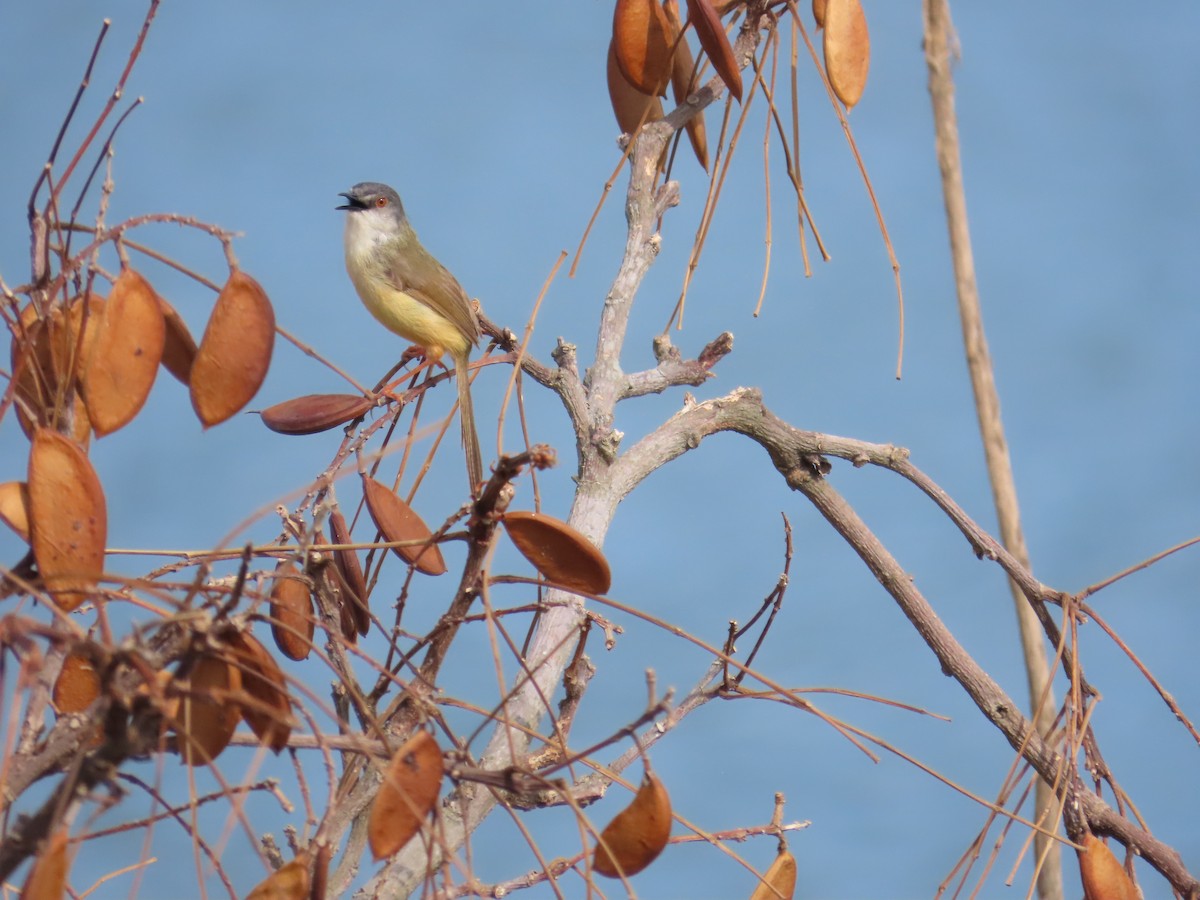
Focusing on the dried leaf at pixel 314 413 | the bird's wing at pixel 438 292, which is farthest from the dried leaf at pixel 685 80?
the bird's wing at pixel 438 292

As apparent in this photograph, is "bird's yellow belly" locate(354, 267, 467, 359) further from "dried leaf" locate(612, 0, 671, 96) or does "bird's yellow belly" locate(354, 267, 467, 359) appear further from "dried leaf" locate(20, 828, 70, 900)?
"dried leaf" locate(20, 828, 70, 900)

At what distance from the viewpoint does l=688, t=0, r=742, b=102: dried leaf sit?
912 mm

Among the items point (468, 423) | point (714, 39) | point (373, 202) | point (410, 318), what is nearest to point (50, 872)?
point (714, 39)

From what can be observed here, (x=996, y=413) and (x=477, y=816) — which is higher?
(x=996, y=413)

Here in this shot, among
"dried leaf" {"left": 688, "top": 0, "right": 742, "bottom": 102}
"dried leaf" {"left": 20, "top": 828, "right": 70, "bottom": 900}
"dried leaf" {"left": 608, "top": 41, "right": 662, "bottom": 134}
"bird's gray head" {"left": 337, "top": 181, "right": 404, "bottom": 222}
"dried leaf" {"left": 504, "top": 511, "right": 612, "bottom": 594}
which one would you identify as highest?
"bird's gray head" {"left": 337, "top": 181, "right": 404, "bottom": 222}

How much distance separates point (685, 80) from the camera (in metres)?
1.15

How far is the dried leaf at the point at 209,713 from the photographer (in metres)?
0.60

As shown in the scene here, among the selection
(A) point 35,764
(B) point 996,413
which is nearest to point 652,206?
(B) point 996,413

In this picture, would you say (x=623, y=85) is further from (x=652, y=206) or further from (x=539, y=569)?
(x=539, y=569)

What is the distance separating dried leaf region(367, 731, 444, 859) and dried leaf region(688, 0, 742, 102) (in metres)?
0.55

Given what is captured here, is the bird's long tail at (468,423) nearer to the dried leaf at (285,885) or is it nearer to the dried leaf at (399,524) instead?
the dried leaf at (399,524)

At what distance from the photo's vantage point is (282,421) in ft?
3.40

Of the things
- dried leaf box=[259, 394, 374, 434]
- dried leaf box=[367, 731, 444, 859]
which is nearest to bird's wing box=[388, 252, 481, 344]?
dried leaf box=[259, 394, 374, 434]

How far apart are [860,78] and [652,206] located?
0.92 ft
